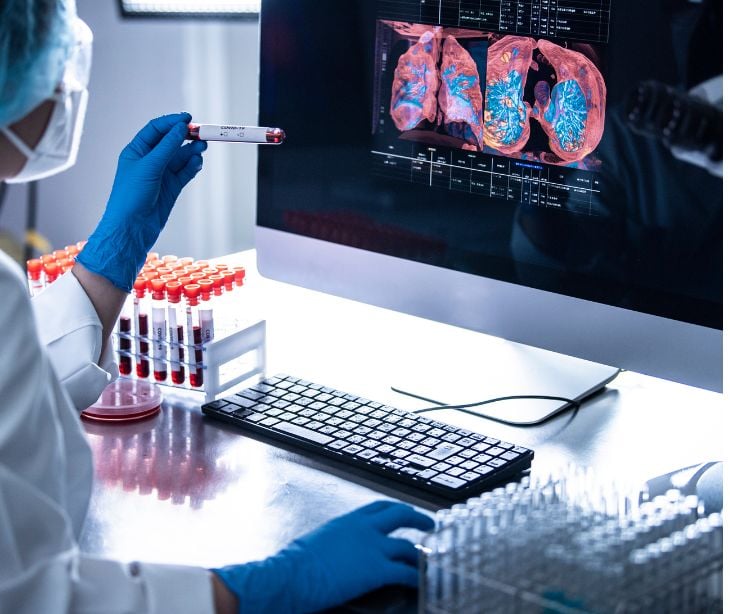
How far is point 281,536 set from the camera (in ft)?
3.68

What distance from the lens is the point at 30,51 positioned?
100 centimetres

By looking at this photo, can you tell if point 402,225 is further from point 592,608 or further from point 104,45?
point 104,45

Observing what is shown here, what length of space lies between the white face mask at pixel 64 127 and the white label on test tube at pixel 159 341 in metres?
0.36

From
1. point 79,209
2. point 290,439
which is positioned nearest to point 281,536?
point 290,439

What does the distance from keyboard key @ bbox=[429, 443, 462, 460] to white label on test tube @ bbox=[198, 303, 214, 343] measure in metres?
0.40

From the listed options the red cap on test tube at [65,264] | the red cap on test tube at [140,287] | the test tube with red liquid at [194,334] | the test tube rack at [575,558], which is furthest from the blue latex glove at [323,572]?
the red cap on test tube at [65,264]

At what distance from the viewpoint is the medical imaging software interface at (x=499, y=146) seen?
125 centimetres

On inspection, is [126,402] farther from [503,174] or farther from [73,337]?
[503,174]

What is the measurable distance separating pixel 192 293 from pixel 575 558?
800 millimetres

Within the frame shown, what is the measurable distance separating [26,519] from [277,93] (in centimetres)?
89

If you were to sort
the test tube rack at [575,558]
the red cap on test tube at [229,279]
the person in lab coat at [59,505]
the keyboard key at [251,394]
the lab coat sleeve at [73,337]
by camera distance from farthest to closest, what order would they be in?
the red cap on test tube at [229,279], the keyboard key at [251,394], the lab coat sleeve at [73,337], the person in lab coat at [59,505], the test tube rack at [575,558]

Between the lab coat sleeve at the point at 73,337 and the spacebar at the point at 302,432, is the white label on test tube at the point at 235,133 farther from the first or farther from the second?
the spacebar at the point at 302,432

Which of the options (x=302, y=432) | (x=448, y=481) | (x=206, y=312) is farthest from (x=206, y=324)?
(x=448, y=481)

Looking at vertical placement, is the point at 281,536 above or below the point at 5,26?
below
